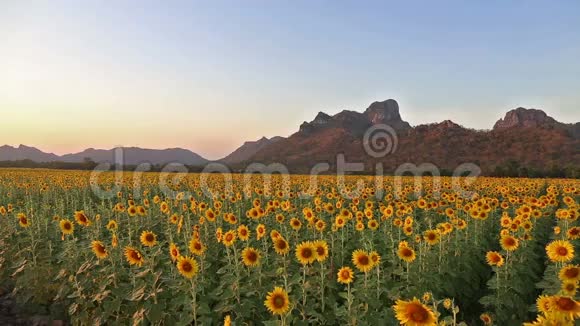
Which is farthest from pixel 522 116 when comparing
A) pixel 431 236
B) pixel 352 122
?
pixel 431 236

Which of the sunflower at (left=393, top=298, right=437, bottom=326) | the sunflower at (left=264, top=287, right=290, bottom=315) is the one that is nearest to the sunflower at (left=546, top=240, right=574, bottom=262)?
the sunflower at (left=393, top=298, right=437, bottom=326)

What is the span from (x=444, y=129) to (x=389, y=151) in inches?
567

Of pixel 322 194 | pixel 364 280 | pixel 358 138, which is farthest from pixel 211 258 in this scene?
pixel 358 138

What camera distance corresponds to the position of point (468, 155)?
3834 inches

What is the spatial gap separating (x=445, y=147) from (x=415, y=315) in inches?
4124

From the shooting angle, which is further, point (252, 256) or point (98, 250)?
point (98, 250)

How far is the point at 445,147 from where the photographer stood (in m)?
102

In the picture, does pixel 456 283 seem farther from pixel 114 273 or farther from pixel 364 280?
pixel 114 273

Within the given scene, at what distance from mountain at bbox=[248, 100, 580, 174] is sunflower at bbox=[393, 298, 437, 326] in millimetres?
59457

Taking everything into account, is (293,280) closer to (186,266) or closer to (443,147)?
(186,266)

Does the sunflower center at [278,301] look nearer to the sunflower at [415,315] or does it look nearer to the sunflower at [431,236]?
the sunflower at [415,315]

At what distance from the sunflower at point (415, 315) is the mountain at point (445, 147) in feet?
195

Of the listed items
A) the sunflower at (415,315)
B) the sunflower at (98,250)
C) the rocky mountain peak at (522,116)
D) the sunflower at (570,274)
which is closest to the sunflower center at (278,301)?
the sunflower at (415,315)

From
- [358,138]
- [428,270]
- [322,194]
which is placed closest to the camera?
[428,270]
